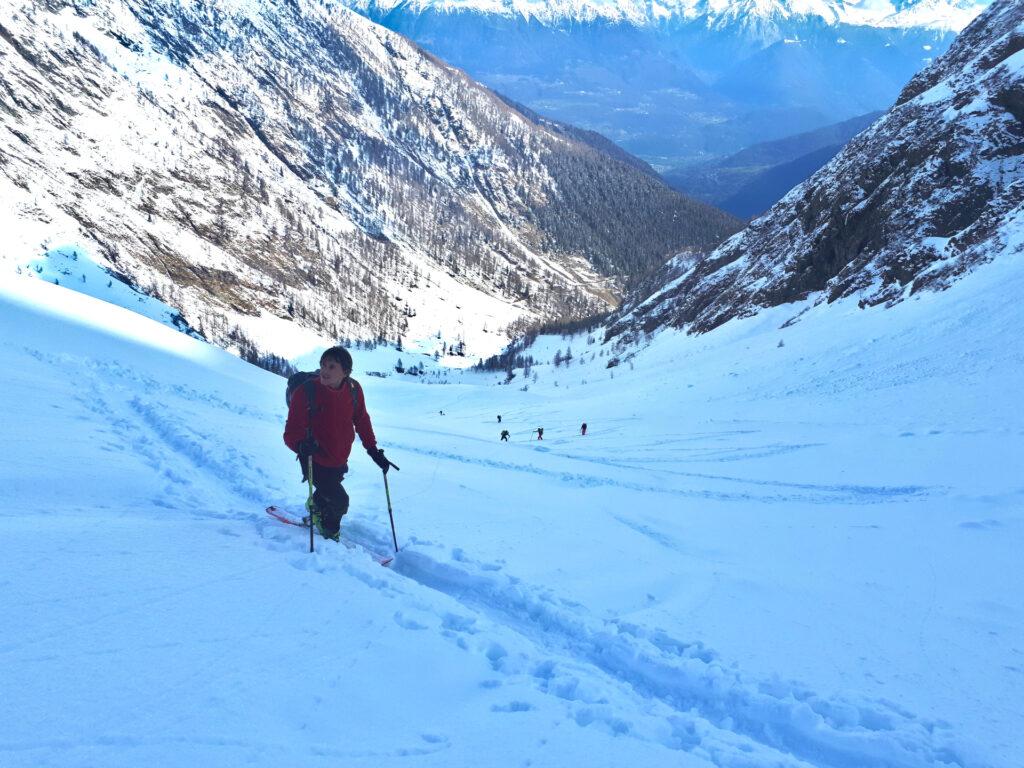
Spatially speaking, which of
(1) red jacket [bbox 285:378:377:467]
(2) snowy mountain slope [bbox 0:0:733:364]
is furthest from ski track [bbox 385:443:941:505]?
(2) snowy mountain slope [bbox 0:0:733:364]

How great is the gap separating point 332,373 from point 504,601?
306 cm

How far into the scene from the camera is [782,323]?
129ft

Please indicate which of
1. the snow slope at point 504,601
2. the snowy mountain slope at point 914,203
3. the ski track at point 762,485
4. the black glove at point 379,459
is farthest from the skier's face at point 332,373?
the snowy mountain slope at point 914,203

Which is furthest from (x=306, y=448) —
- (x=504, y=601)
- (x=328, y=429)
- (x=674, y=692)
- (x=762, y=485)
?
(x=762, y=485)

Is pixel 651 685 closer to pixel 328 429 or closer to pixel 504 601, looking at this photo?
pixel 504 601

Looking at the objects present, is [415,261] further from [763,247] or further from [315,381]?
[315,381]

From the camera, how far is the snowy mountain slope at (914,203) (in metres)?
30.7

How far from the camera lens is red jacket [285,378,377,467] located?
22.2 ft

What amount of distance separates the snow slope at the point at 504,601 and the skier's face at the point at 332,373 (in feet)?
5.90

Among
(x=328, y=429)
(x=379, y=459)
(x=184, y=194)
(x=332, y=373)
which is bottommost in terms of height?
(x=379, y=459)

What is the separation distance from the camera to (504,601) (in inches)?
247

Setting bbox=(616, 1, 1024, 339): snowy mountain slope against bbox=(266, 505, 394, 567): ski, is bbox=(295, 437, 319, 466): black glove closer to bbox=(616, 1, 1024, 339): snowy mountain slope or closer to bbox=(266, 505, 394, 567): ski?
bbox=(266, 505, 394, 567): ski

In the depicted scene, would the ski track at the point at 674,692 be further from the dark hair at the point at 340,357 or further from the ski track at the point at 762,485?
the ski track at the point at 762,485

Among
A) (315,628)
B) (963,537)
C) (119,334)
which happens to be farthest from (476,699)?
(119,334)
